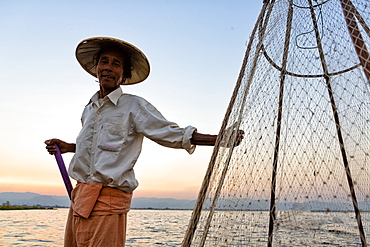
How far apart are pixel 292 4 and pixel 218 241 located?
2141 mm

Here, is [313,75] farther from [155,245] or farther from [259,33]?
[155,245]

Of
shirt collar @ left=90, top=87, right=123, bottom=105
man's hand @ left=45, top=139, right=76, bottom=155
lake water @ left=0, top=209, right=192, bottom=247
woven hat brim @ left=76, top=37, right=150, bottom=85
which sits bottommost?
lake water @ left=0, top=209, right=192, bottom=247

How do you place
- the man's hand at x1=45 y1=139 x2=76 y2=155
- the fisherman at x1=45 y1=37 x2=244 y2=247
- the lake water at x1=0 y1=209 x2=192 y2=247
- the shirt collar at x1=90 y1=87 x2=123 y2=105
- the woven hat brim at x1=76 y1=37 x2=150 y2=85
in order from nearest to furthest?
the fisherman at x1=45 y1=37 x2=244 y2=247
the shirt collar at x1=90 y1=87 x2=123 y2=105
the woven hat brim at x1=76 y1=37 x2=150 y2=85
the man's hand at x1=45 y1=139 x2=76 y2=155
the lake water at x1=0 y1=209 x2=192 y2=247

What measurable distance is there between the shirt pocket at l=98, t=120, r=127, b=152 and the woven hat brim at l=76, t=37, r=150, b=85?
21.2 inches

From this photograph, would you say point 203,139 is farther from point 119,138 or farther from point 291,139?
point 291,139

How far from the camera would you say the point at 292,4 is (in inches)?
106

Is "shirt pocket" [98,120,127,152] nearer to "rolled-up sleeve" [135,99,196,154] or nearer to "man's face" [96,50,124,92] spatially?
"rolled-up sleeve" [135,99,196,154]

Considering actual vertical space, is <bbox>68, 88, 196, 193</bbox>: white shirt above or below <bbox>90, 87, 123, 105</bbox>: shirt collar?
below

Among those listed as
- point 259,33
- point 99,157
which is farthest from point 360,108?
point 99,157

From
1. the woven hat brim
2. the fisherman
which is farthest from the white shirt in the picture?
the woven hat brim

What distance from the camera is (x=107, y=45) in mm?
2031

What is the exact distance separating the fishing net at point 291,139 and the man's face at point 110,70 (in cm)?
76

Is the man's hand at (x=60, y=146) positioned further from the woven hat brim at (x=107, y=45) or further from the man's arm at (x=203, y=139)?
the man's arm at (x=203, y=139)

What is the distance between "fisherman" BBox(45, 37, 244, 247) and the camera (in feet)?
5.26
